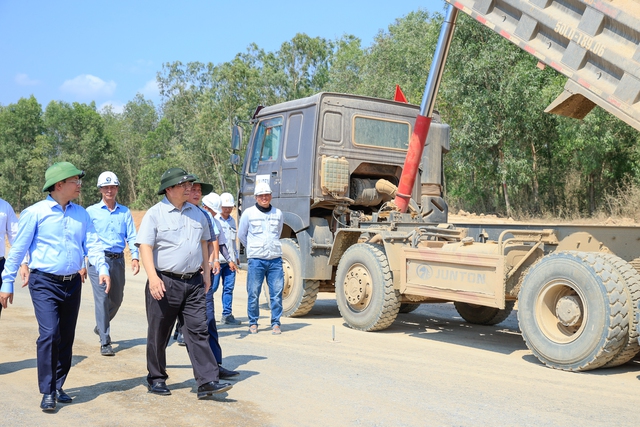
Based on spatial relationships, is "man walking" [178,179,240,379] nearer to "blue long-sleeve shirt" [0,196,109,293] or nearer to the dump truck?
"blue long-sleeve shirt" [0,196,109,293]

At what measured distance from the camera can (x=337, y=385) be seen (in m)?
5.91

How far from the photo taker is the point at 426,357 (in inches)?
289

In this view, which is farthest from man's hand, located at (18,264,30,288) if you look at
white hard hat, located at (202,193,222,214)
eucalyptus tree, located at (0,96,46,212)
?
eucalyptus tree, located at (0,96,46,212)

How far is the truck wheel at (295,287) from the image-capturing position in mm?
10438

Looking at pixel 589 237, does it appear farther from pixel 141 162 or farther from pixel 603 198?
pixel 141 162

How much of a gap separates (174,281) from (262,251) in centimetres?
340

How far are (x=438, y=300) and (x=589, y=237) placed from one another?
2361mm

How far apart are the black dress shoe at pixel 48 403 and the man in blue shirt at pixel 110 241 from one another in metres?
2.22

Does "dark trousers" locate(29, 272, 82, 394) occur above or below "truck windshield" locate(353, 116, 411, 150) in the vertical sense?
below

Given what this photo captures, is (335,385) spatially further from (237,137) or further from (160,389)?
(237,137)

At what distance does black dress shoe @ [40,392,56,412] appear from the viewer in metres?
5.11

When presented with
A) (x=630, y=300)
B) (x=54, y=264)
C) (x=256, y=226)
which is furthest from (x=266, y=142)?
(x=630, y=300)

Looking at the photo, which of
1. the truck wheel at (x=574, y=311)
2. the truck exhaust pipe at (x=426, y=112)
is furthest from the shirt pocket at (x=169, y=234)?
the truck exhaust pipe at (x=426, y=112)

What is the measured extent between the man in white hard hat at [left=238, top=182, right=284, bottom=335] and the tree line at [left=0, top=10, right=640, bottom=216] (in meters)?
10.4
